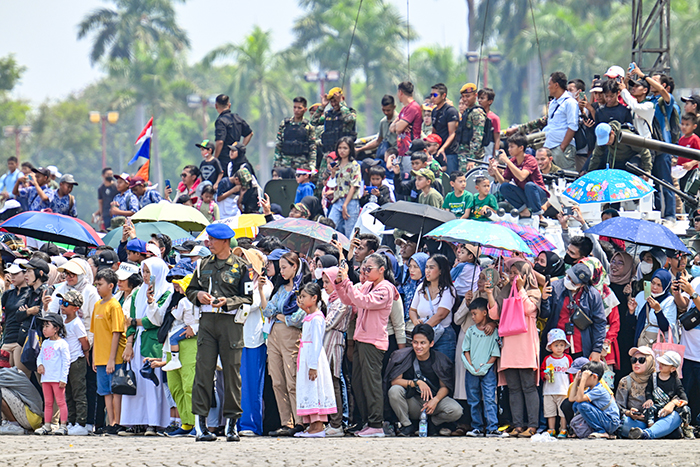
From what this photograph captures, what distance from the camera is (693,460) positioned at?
799cm

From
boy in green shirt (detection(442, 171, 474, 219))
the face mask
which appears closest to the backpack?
boy in green shirt (detection(442, 171, 474, 219))

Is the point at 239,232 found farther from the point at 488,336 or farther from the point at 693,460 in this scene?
the point at 693,460

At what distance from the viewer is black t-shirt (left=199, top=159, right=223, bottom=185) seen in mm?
16094

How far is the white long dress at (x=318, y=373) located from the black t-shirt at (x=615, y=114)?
19.5ft

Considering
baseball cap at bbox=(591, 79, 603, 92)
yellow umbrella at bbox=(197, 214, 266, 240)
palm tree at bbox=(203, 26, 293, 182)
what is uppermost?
palm tree at bbox=(203, 26, 293, 182)

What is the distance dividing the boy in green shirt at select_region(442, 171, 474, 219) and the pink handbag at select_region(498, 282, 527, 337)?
2.41 m

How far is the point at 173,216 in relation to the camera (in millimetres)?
13297

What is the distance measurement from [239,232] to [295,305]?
3321mm

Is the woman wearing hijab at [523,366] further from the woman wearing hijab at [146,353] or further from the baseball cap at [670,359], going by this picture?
the woman wearing hijab at [146,353]

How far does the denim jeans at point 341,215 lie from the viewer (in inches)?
543

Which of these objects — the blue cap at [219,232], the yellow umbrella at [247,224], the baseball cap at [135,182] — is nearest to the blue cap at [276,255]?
the blue cap at [219,232]

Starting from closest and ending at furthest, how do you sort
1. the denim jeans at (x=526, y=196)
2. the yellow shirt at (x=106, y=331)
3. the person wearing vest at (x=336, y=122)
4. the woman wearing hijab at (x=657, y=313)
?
1. the woman wearing hijab at (x=657, y=313)
2. the yellow shirt at (x=106, y=331)
3. the denim jeans at (x=526, y=196)
4. the person wearing vest at (x=336, y=122)

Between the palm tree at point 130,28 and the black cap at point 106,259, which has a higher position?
the palm tree at point 130,28

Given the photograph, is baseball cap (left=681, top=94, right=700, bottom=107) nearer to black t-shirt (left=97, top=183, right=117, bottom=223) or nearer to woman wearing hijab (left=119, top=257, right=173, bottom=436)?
woman wearing hijab (left=119, top=257, right=173, bottom=436)
